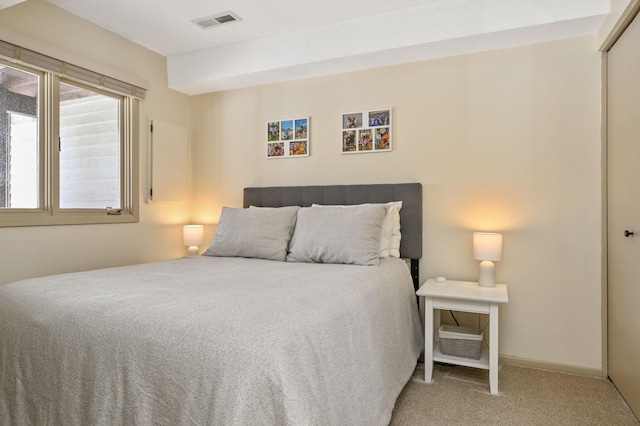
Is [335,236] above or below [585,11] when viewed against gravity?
below

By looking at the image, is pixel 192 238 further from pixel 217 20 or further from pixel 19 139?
pixel 217 20

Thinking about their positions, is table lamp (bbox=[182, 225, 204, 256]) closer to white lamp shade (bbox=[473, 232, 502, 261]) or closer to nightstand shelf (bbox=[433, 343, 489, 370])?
nightstand shelf (bbox=[433, 343, 489, 370])

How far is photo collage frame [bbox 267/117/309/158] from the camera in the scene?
3392 millimetres

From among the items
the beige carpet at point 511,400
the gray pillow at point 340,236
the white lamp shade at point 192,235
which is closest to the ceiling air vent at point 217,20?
the gray pillow at point 340,236

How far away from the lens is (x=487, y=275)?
8.34 ft

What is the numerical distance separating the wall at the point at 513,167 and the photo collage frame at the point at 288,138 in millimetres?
230

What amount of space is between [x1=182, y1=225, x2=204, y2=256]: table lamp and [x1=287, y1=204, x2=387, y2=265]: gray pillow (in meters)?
1.19

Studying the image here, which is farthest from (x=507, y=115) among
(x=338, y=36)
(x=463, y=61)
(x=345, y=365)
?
(x=345, y=365)

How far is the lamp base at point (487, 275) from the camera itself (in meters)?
2.54

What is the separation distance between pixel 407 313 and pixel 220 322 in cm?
150

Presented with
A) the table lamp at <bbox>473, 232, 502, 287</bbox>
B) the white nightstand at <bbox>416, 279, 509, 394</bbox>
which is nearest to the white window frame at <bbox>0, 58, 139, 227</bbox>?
the white nightstand at <bbox>416, 279, 509, 394</bbox>

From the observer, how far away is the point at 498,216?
2.75 m

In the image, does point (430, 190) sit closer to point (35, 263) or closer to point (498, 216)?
point (498, 216)

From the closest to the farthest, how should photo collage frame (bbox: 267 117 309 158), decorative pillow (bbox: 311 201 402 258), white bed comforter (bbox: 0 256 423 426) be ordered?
white bed comforter (bbox: 0 256 423 426) < decorative pillow (bbox: 311 201 402 258) < photo collage frame (bbox: 267 117 309 158)
